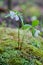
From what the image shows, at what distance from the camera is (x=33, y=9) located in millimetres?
14453

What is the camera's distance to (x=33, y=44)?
2.32m

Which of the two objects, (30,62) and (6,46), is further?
(6,46)

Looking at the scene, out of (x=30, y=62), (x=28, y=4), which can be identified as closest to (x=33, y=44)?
(x=30, y=62)

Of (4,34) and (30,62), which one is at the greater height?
(4,34)

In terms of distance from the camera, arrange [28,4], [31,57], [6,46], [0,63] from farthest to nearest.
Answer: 1. [28,4]
2. [6,46]
3. [31,57]
4. [0,63]

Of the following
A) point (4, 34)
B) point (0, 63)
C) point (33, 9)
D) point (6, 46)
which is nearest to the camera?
point (0, 63)

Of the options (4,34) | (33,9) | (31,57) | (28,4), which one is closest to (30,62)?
(31,57)

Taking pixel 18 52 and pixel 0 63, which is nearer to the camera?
pixel 0 63

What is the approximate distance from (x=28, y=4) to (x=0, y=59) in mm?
14161

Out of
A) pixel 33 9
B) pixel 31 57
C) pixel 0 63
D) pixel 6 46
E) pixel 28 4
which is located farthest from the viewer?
pixel 28 4

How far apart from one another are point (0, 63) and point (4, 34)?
77 centimetres

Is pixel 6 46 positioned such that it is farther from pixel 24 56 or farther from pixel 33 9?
pixel 33 9

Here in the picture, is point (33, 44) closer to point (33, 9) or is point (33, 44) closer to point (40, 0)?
point (33, 9)

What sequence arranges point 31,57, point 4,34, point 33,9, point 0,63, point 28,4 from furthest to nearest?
point 28,4, point 33,9, point 4,34, point 31,57, point 0,63
